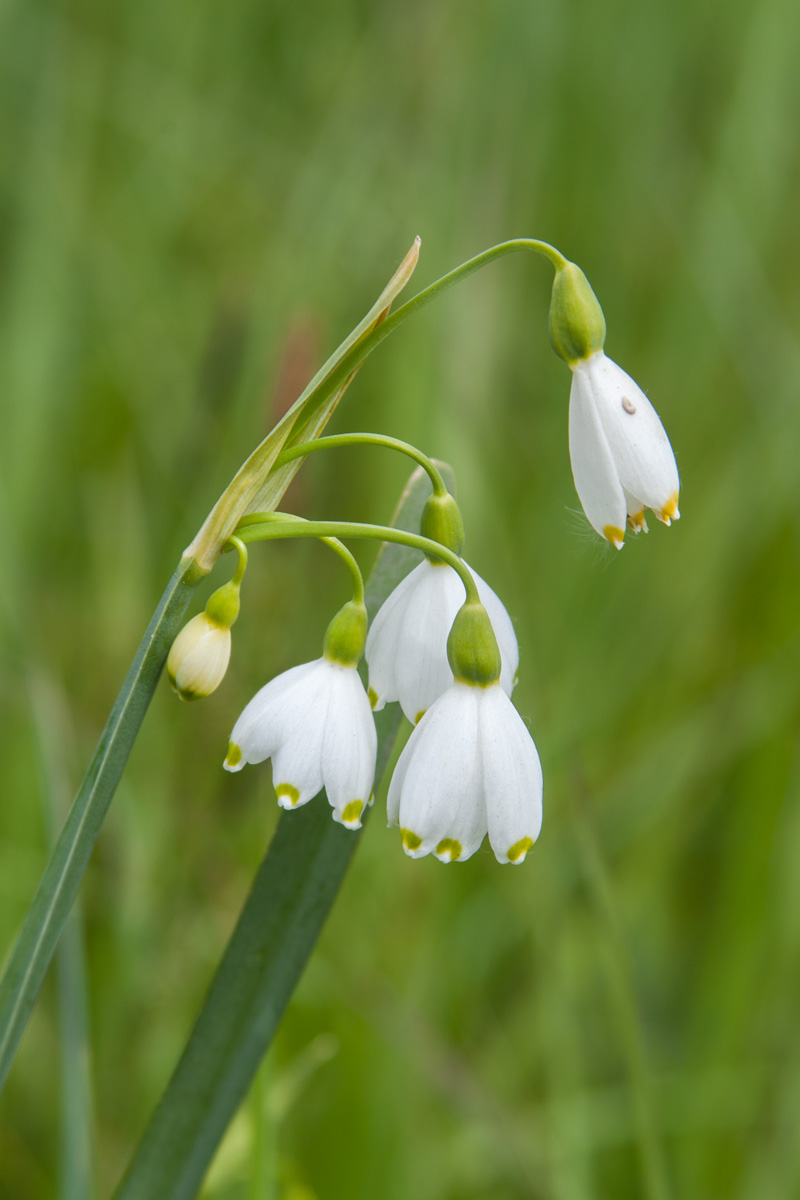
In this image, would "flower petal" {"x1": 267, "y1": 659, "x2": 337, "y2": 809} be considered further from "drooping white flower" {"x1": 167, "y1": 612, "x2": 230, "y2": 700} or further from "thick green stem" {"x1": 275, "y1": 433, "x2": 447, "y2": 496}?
"thick green stem" {"x1": 275, "y1": 433, "x2": 447, "y2": 496}

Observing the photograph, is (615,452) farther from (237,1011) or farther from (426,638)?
(237,1011)

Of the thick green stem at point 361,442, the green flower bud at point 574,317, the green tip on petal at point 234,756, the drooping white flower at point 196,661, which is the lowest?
the green tip on petal at point 234,756

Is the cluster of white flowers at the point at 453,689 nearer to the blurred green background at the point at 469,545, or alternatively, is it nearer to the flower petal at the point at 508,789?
the flower petal at the point at 508,789

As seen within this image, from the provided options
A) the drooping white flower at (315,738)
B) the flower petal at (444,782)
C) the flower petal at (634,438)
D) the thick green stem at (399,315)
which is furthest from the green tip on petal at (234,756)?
the flower petal at (634,438)

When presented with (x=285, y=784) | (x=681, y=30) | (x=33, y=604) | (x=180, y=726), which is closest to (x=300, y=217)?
(x=33, y=604)

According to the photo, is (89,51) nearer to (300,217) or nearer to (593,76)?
(300,217)

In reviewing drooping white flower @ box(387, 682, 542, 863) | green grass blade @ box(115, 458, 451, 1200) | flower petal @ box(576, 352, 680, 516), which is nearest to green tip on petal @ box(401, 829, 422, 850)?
drooping white flower @ box(387, 682, 542, 863)
